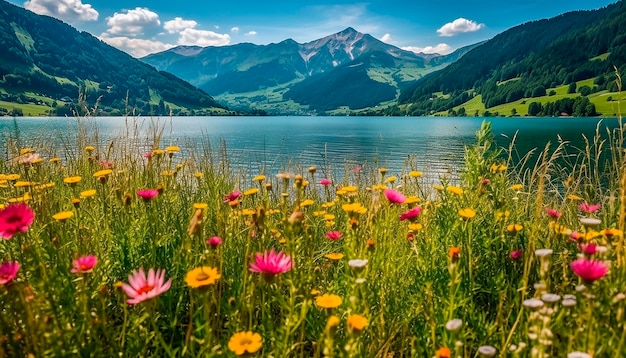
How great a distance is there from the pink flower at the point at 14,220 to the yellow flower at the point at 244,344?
1055 millimetres

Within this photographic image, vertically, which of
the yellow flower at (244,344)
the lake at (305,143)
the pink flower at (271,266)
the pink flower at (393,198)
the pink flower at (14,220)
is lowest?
the lake at (305,143)

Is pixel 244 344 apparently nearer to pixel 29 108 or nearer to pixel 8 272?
pixel 8 272

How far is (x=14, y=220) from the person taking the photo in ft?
5.85

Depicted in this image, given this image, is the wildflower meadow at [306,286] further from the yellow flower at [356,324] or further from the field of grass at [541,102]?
the field of grass at [541,102]

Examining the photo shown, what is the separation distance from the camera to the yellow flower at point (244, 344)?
1485 mm

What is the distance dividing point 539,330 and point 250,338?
43.7 inches

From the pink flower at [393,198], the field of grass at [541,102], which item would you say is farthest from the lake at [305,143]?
the field of grass at [541,102]

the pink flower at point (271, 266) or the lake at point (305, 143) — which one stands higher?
the pink flower at point (271, 266)

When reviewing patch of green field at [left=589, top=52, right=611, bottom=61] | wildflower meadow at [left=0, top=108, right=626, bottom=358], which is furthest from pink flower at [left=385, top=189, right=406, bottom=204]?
patch of green field at [left=589, top=52, right=611, bottom=61]

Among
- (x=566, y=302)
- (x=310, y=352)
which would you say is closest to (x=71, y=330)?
(x=310, y=352)

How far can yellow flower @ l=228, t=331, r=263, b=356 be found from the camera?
4.87 feet

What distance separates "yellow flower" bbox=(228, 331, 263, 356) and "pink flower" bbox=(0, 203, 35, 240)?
1.06 m

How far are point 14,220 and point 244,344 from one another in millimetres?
1185

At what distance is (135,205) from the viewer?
12.4 feet
